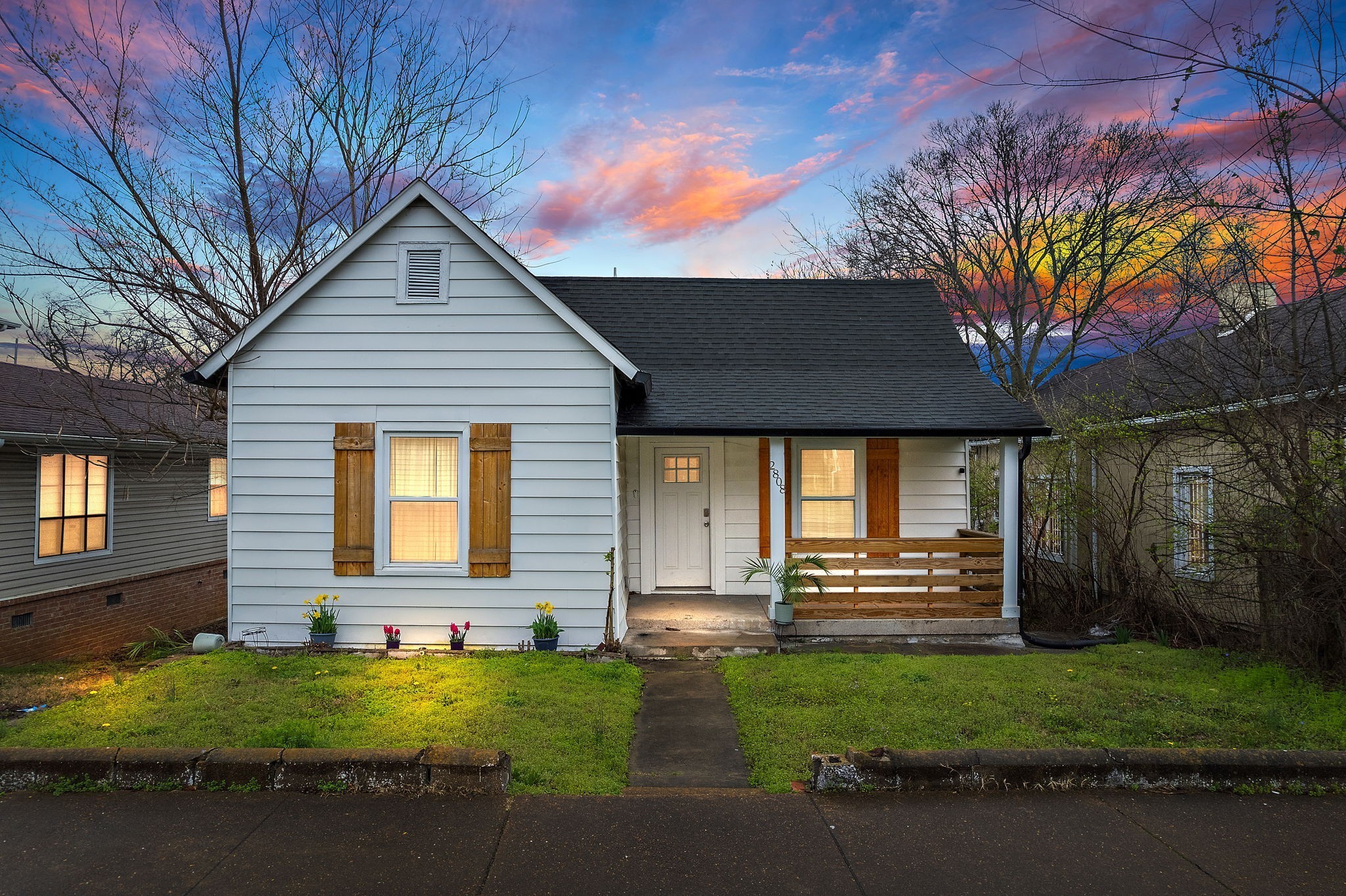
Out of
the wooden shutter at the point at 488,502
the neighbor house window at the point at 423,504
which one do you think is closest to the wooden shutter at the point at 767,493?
the wooden shutter at the point at 488,502

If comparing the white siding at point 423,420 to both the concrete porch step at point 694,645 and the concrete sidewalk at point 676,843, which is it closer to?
the concrete porch step at point 694,645

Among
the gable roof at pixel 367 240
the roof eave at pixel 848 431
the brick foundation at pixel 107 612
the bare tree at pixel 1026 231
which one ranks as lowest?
the brick foundation at pixel 107 612

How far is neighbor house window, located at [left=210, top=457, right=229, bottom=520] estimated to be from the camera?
50.6 ft

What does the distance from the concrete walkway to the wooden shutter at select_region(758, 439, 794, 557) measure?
8.84 feet

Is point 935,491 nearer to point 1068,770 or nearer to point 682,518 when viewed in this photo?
point 682,518

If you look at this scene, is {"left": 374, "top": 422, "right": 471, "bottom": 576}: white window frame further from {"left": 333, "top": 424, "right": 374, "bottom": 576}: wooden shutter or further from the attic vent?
the attic vent

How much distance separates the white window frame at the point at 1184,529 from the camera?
8.38 meters

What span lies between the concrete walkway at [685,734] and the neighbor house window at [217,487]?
12363 mm

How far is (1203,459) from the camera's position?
903 centimetres

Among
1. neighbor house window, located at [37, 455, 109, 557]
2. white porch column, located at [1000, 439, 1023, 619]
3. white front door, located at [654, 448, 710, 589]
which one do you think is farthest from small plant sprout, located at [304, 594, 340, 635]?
white porch column, located at [1000, 439, 1023, 619]

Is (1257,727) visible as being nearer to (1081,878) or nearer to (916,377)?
(1081,878)

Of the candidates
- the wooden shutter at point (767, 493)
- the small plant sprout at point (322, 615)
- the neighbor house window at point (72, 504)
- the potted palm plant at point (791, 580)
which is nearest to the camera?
the small plant sprout at point (322, 615)

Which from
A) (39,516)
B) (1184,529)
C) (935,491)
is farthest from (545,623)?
(39,516)

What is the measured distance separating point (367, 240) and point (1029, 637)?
29.9 ft
